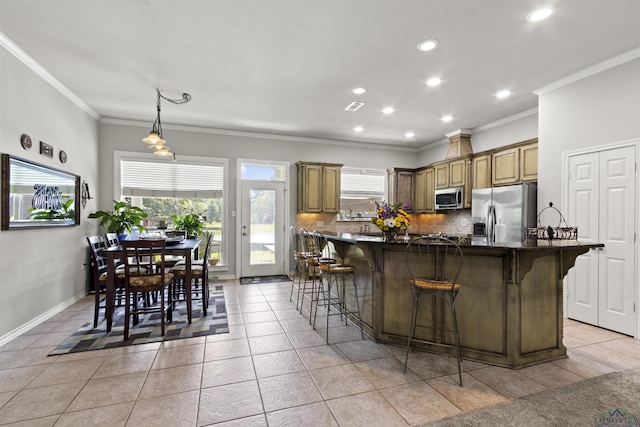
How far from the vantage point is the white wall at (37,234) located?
3.00m

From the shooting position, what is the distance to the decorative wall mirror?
2992 mm

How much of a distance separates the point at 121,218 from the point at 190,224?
105 centimetres

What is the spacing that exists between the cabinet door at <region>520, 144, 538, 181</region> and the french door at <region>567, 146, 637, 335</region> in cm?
69

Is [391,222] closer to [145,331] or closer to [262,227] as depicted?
[145,331]

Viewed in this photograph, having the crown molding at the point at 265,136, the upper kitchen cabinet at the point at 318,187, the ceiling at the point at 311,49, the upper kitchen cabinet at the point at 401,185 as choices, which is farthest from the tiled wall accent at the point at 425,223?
the ceiling at the point at 311,49

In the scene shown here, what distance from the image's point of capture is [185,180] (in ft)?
18.9

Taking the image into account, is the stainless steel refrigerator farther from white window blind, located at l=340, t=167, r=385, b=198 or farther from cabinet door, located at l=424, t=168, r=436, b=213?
white window blind, located at l=340, t=167, r=385, b=198

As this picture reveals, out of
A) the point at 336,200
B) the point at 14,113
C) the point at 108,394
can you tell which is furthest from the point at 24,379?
the point at 336,200

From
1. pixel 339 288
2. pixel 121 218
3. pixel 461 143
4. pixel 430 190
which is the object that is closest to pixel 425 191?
pixel 430 190

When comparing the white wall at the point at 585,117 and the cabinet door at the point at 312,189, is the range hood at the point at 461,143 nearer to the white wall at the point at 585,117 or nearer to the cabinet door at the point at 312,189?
the white wall at the point at 585,117

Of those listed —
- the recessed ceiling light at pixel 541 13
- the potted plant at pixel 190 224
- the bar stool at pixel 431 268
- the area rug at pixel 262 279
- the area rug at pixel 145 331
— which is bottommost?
the area rug at pixel 262 279

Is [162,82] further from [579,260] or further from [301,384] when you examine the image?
[579,260]

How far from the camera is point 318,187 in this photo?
6328 mm

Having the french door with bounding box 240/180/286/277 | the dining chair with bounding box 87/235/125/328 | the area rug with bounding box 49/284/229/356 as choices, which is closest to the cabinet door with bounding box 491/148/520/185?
the french door with bounding box 240/180/286/277
